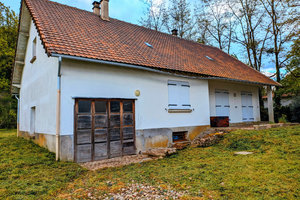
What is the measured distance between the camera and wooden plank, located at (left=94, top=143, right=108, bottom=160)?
654 centimetres

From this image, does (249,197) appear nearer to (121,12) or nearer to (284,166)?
(284,166)

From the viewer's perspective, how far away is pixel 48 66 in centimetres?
736

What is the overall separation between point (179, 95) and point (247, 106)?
21.8ft

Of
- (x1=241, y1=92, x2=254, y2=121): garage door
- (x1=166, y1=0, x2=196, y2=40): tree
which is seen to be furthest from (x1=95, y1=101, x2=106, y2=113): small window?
(x1=166, y1=0, x2=196, y2=40): tree

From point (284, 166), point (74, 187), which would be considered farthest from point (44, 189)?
point (284, 166)

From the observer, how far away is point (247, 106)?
13352mm

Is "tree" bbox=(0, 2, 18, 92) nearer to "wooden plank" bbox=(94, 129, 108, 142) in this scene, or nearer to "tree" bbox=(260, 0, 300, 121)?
"wooden plank" bbox=(94, 129, 108, 142)

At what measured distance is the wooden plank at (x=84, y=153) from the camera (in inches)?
245

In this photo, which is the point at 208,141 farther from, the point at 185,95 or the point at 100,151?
the point at 100,151

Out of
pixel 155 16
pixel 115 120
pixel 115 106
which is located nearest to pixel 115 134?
pixel 115 120

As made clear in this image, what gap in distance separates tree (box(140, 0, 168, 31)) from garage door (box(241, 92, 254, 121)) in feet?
35.5

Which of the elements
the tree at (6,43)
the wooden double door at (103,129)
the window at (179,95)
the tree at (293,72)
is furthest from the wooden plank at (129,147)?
the tree at (6,43)

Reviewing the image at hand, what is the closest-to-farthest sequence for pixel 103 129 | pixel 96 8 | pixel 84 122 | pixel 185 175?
pixel 185 175
pixel 84 122
pixel 103 129
pixel 96 8

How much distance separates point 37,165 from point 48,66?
3534 mm
